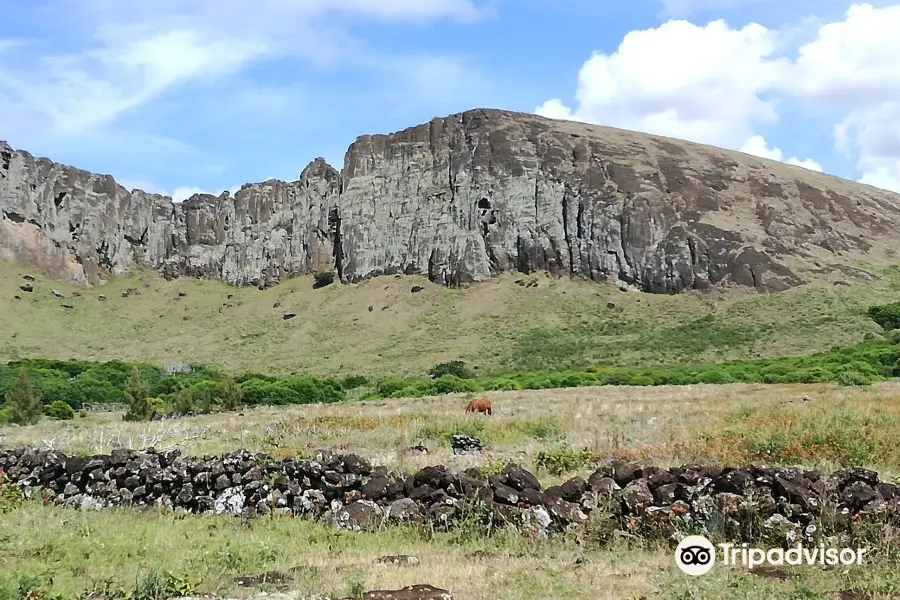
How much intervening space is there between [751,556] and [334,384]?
50.7m

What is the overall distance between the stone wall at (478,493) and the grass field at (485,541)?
470mm

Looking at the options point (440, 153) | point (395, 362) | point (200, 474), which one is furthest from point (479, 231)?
point (200, 474)

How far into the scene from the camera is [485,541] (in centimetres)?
967

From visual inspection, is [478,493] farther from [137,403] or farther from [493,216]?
[493,216]

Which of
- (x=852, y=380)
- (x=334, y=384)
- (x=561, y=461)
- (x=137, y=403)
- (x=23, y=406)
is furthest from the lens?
(x=334, y=384)

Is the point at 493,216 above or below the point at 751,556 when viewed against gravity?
above

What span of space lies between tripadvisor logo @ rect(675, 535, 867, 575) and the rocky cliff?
86.0 metres

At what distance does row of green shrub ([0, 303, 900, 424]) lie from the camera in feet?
132

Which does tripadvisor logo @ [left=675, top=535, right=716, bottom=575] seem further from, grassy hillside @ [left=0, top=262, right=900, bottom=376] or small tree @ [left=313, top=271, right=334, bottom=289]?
small tree @ [left=313, top=271, right=334, bottom=289]

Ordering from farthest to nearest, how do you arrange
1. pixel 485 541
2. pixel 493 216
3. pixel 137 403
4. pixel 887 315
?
pixel 493 216, pixel 887 315, pixel 137 403, pixel 485 541

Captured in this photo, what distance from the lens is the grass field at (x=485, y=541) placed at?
24.6ft

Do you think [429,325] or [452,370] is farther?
[429,325]

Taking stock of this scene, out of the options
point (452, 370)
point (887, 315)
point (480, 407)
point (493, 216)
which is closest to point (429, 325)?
point (452, 370)

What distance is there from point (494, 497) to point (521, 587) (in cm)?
311
